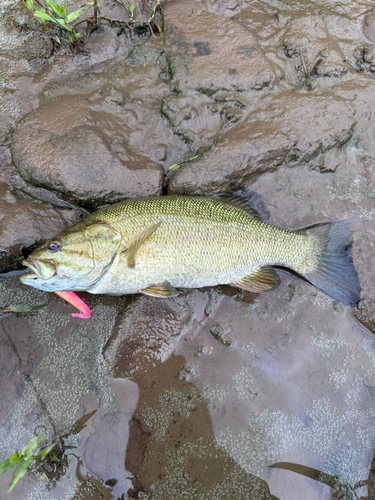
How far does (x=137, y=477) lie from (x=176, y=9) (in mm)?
5038

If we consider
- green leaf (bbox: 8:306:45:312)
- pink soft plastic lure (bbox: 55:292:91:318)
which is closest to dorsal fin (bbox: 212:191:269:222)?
pink soft plastic lure (bbox: 55:292:91:318)

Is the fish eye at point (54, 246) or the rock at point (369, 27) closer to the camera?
the fish eye at point (54, 246)

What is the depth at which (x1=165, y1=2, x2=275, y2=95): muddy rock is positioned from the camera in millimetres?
3701

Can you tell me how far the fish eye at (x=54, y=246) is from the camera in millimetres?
2904

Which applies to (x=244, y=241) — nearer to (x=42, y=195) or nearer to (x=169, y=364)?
(x=169, y=364)

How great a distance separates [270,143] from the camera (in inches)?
136

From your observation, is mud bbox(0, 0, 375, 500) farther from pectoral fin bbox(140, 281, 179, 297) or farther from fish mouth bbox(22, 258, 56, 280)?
fish mouth bbox(22, 258, 56, 280)

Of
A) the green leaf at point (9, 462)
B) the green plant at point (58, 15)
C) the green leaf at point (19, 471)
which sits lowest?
the green leaf at point (19, 471)

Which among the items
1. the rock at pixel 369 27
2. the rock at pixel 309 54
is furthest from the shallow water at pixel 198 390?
the rock at pixel 369 27

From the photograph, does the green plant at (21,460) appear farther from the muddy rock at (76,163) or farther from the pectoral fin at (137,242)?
the muddy rock at (76,163)

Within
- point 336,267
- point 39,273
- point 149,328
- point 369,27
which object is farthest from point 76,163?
point 369,27

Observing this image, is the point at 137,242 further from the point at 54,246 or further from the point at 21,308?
the point at 21,308

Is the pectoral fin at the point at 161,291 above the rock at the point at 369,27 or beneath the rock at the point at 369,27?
beneath

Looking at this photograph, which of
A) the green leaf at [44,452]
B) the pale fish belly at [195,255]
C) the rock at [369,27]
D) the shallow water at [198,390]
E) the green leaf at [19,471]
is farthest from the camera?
the rock at [369,27]
